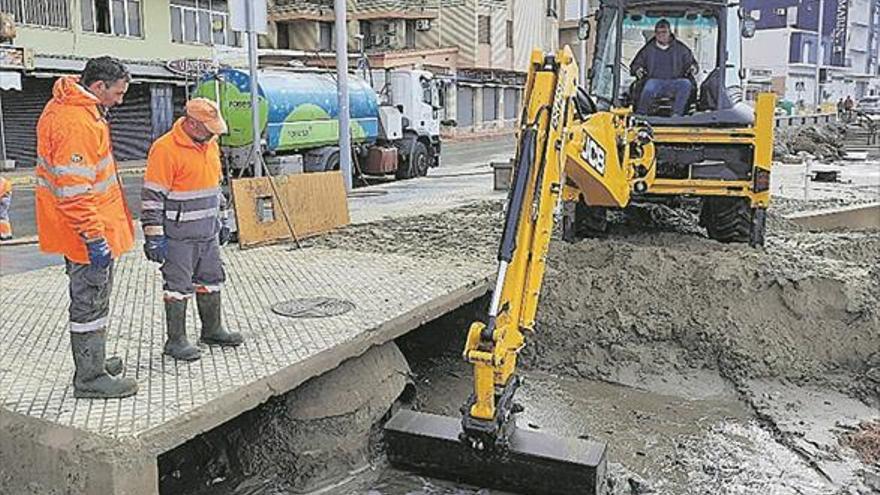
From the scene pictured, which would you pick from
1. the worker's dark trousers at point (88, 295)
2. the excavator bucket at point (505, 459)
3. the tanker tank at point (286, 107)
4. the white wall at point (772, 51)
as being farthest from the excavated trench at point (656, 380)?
the white wall at point (772, 51)

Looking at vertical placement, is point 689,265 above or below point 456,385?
above

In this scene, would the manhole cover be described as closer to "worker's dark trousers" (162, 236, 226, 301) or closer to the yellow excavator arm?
"worker's dark trousers" (162, 236, 226, 301)

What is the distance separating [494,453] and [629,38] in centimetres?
520

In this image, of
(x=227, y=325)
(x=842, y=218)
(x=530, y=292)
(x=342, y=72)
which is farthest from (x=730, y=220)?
(x=342, y=72)

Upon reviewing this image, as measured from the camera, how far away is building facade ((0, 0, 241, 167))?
74.6 ft

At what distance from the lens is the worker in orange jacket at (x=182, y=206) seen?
4805 mm

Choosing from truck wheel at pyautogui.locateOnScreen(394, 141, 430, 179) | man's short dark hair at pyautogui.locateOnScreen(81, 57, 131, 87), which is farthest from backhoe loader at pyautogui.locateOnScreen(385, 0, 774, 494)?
truck wheel at pyautogui.locateOnScreen(394, 141, 430, 179)

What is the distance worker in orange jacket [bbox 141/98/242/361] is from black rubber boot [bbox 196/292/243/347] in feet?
0.44

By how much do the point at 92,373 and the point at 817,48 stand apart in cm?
6837

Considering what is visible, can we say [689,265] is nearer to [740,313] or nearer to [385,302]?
[740,313]

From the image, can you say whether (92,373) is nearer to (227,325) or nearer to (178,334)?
(178,334)

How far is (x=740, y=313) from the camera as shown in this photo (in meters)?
7.10

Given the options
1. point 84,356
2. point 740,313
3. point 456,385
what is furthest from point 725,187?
point 84,356

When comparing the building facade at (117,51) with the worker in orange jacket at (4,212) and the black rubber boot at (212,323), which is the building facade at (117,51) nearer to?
the worker in orange jacket at (4,212)
